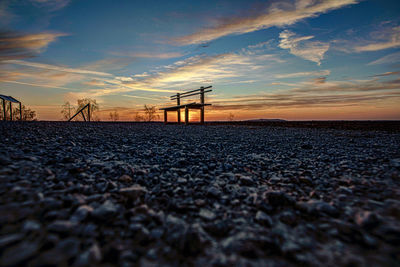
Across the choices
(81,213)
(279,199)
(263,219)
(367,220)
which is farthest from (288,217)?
(81,213)

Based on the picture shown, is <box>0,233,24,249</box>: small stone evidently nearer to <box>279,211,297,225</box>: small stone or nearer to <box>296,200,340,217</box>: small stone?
<box>279,211,297,225</box>: small stone

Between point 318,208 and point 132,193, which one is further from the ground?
point 132,193

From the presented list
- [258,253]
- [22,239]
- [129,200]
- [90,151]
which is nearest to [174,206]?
[129,200]

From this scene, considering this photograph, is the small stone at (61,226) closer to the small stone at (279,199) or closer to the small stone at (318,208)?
the small stone at (279,199)

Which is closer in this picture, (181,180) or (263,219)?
(263,219)

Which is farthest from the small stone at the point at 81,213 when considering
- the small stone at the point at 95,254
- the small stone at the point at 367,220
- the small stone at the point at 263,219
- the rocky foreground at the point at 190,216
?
the small stone at the point at 367,220

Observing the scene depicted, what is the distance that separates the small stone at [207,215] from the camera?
228 cm

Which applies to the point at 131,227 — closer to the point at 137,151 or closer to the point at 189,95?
the point at 137,151

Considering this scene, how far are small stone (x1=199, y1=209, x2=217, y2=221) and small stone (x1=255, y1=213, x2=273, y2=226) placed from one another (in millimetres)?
540

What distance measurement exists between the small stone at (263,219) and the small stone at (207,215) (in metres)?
0.54

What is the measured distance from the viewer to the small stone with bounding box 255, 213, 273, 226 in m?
2.17

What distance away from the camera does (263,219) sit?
2.24 meters

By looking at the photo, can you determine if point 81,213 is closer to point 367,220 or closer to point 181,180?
point 181,180

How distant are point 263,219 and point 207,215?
691 mm
